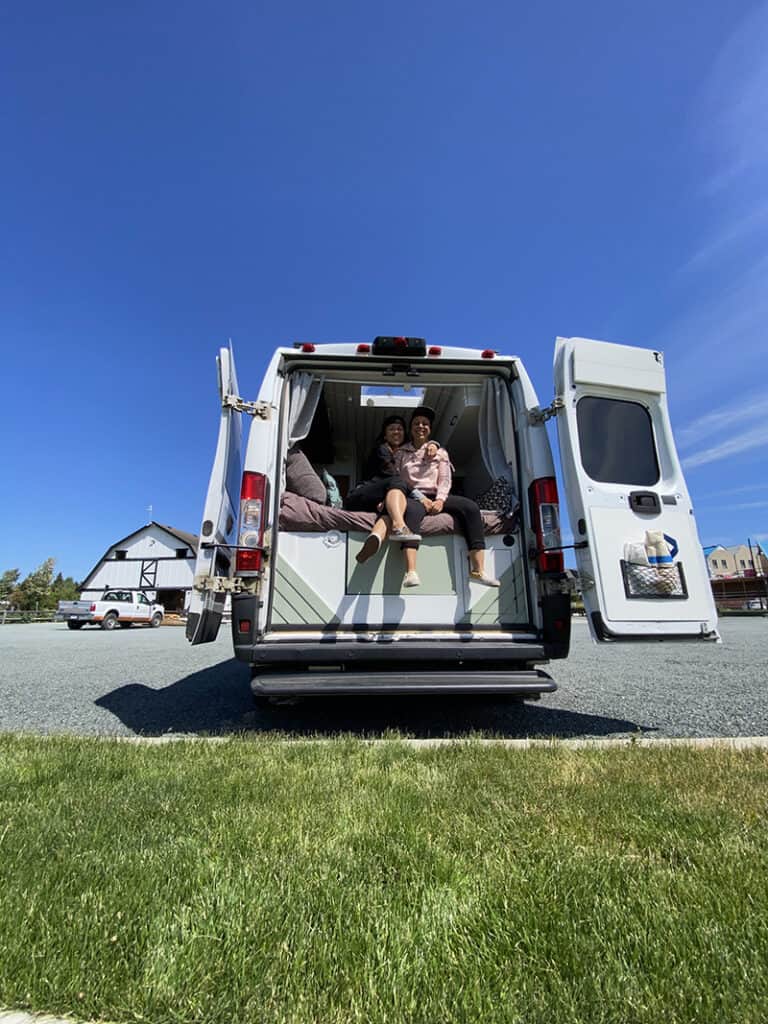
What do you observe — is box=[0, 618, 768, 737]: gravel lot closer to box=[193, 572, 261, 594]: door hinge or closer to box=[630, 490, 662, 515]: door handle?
box=[193, 572, 261, 594]: door hinge

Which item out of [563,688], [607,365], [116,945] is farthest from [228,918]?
[563,688]

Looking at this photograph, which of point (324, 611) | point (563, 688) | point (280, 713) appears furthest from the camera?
point (563, 688)

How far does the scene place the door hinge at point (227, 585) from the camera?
9.54ft

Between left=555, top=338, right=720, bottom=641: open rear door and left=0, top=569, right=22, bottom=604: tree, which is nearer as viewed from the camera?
left=555, top=338, right=720, bottom=641: open rear door

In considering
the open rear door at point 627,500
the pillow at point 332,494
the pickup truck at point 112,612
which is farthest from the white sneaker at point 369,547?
the pickup truck at point 112,612

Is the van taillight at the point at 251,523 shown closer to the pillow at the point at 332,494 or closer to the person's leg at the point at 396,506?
the person's leg at the point at 396,506

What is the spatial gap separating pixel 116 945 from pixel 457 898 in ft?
2.31

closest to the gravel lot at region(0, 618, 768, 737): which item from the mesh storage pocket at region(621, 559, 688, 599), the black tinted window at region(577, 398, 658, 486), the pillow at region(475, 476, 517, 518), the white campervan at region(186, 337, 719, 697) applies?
the white campervan at region(186, 337, 719, 697)

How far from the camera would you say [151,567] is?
3203 centimetres

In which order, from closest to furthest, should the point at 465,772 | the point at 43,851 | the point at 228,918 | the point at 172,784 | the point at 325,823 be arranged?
the point at 228,918
the point at 43,851
the point at 325,823
the point at 172,784
the point at 465,772

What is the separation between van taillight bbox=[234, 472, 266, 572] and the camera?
2977 millimetres

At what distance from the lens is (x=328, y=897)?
44.3 inches

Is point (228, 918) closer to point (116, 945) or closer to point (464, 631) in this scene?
point (116, 945)

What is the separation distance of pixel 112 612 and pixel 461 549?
20.3 m
